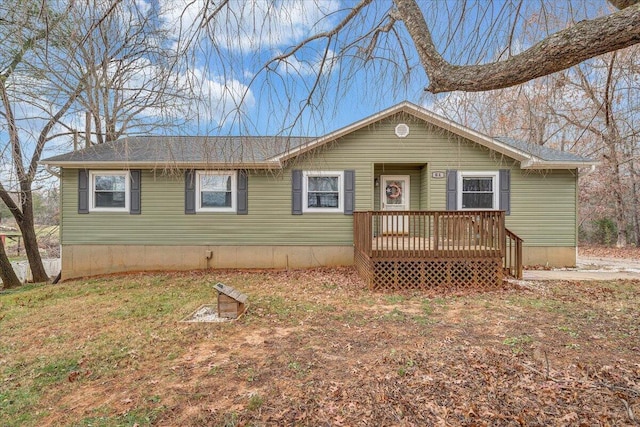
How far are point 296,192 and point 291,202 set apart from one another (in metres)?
0.33

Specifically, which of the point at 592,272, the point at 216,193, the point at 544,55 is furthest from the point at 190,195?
the point at 592,272

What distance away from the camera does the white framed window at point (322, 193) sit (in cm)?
905

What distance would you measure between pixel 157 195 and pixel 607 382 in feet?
32.1

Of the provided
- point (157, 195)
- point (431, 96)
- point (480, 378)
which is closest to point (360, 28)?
point (431, 96)

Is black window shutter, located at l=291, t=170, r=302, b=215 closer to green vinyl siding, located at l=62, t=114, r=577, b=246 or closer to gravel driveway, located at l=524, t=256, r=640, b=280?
green vinyl siding, located at l=62, t=114, r=577, b=246

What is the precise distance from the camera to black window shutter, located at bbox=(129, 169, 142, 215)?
8938 millimetres

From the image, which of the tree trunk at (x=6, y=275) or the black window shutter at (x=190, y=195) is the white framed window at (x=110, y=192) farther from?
the tree trunk at (x=6, y=275)

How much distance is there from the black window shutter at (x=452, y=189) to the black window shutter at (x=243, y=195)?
5.71m

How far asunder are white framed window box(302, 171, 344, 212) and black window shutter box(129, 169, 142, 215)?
4.70m

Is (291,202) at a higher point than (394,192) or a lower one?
lower

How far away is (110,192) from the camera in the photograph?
9.03 m

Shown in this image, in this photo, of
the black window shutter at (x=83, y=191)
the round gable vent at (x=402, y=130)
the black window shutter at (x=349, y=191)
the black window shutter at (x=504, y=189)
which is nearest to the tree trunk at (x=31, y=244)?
the black window shutter at (x=83, y=191)

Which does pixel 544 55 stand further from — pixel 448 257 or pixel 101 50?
pixel 448 257

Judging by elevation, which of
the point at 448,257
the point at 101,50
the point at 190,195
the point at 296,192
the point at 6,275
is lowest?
the point at 6,275
